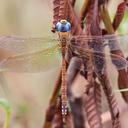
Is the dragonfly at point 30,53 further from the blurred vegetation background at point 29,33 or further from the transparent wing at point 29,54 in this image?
the blurred vegetation background at point 29,33

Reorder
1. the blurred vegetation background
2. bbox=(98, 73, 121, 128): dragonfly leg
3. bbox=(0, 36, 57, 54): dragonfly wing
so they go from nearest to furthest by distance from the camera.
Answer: bbox=(98, 73, 121, 128): dragonfly leg → bbox=(0, 36, 57, 54): dragonfly wing → the blurred vegetation background

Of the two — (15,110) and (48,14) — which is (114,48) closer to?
(15,110)

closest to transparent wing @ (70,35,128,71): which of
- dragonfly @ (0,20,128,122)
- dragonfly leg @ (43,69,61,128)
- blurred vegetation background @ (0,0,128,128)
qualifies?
dragonfly @ (0,20,128,122)

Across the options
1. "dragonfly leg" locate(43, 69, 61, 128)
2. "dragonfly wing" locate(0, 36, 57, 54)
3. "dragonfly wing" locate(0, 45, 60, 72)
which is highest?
"dragonfly wing" locate(0, 36, 57, 54)

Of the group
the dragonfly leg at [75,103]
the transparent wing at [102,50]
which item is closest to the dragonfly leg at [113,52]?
the transparent wing at [102,50]

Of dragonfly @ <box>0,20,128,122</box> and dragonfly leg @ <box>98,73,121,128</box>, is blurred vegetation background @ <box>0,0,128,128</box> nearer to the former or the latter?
dragonfly @ <box>0,20,128,122</box>

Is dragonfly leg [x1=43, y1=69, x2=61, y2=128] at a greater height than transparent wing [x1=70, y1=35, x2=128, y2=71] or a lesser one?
lesser

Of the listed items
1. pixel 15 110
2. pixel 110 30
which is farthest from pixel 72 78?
pixel 15 110

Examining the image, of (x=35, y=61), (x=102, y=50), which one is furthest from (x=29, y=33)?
(x=102, y=50)

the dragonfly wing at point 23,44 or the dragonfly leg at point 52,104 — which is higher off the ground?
the dragonfly wing at point 23,44

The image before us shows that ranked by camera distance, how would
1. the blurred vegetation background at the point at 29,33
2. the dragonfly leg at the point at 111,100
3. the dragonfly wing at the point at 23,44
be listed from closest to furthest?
the dragonfly leg at the point at 111,100, the dragonfly wing at the point at 23,44, the blurred vegetation background at the point at 29,33
